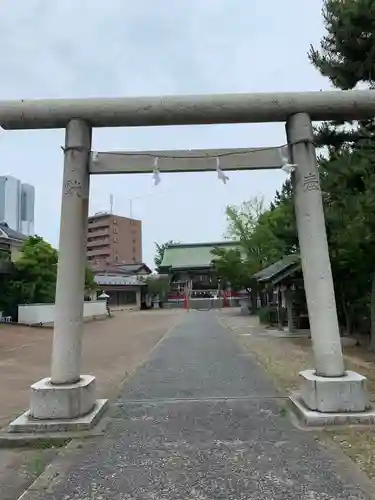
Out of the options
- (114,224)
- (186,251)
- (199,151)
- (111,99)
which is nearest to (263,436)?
(199,151)

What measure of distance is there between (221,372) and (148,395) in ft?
8.99

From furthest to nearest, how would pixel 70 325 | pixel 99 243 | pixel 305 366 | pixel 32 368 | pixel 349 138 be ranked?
1. pixel 99 243
2. pixel 32 368
3. pixel 349 138
4. pixel 305 366
5. pixel 70 325

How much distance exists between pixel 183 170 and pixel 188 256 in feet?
193

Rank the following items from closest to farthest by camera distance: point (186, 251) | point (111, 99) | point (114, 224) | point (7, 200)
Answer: point (111, 99), point (7, 200), point (186, 251), point (114, 224)

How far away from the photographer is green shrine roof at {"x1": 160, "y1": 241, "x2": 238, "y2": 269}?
207 feet

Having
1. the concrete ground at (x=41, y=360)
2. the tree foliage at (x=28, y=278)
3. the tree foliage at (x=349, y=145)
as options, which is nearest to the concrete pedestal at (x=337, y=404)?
the concrete ground at (x=41, y=360)

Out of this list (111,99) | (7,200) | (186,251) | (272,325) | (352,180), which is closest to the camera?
(111,99)

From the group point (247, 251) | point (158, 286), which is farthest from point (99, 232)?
point (247, 251)

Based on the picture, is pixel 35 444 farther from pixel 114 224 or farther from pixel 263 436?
pixel 114 224

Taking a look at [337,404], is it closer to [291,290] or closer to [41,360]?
[41,360]

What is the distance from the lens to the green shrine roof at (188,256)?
63000 mm

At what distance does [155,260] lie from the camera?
86500 millimetres

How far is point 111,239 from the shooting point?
318 ft

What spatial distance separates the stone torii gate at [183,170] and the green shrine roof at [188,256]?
5456 cm
